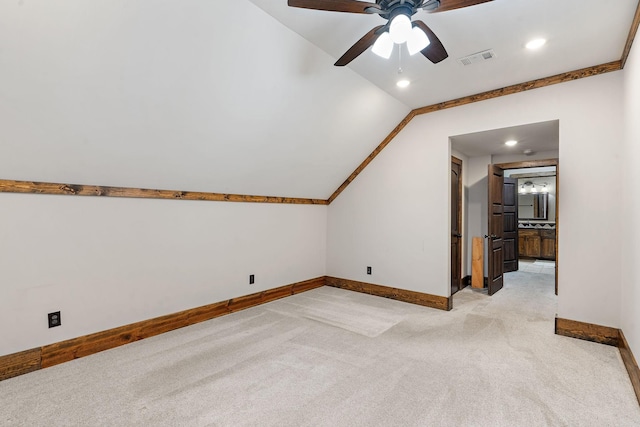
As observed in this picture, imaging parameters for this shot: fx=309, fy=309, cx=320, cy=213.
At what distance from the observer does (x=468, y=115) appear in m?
3.96

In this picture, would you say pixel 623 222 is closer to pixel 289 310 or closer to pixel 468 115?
pixel 468 115

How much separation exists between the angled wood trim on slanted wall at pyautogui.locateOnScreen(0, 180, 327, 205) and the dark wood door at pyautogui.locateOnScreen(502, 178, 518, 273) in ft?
15.4

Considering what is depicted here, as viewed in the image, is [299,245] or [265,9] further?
[299,245]

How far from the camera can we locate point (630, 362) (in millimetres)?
2432

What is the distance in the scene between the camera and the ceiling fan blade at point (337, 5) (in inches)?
68.0

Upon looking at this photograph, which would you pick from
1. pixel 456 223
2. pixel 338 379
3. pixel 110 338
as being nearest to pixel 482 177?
pixel 456 223

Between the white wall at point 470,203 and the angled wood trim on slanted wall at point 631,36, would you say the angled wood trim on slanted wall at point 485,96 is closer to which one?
the white wall at point 470,203

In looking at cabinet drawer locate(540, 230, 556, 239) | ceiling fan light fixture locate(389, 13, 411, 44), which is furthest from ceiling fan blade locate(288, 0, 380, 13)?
cabinet drawer locate(540, 230, 556, 239)

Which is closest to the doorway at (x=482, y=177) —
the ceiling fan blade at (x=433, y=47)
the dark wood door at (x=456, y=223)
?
the dark wood door at (x=456, y=223)

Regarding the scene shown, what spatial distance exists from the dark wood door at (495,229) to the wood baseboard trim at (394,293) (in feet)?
4.04

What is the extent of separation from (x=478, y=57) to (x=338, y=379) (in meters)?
3.12

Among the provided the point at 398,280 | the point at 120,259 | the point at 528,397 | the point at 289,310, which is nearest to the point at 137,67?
the point at 120,259

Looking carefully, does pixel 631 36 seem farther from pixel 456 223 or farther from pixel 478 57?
pixel 456 223

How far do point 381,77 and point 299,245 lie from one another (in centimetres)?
272
